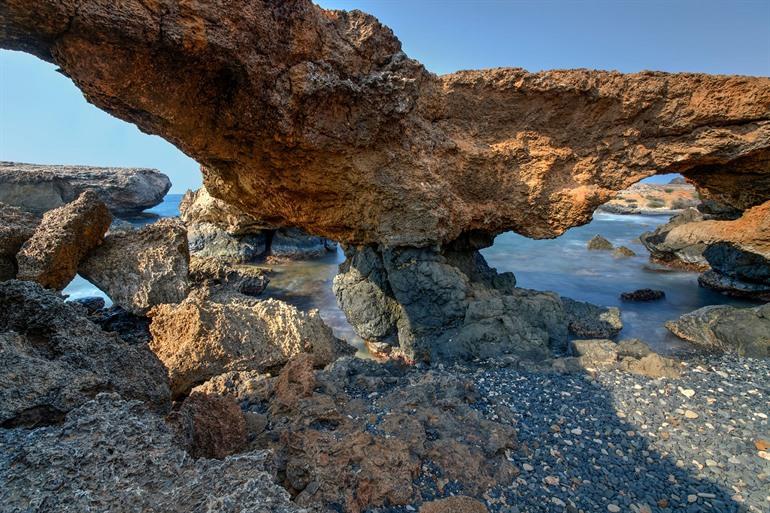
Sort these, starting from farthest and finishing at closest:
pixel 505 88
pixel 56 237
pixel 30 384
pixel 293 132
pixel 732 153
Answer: pixel 732 153, pixel 505 88, pixel 56 237, pixel 293 132, pixel 30 384

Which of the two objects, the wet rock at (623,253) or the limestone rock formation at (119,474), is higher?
the limestone rock formation at (119,474)

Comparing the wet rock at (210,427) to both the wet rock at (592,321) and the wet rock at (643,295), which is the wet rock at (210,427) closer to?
the wet rock at (592,321)

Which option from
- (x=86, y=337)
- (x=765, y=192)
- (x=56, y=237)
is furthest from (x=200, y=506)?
(x=765, y=192)

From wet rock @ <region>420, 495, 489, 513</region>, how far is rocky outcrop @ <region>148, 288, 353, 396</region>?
3941 mm

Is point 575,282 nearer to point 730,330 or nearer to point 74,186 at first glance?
point 730,330

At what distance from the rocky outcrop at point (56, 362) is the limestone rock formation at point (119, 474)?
13.1 inches

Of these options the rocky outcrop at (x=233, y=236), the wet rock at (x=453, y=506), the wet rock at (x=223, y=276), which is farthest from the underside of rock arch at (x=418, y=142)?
the rocky outcrop at (x=233, y=236)

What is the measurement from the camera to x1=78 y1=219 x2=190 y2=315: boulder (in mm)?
7488

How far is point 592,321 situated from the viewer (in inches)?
446

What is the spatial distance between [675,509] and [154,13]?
7422 mm

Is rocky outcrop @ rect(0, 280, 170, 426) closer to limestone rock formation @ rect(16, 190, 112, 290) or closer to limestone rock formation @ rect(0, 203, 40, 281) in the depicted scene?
limestone rock formation @ rect(16, 190, 112, 290)

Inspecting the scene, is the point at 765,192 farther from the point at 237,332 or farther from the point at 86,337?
the point at 86,337

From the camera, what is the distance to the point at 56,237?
21.8 feet

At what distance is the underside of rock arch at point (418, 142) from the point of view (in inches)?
225
